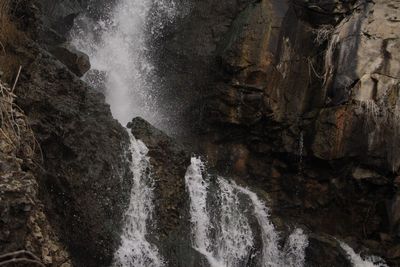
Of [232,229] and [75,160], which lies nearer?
[75,160]

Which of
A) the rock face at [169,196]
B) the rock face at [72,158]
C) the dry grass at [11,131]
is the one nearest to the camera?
the dry grass at [11,131]

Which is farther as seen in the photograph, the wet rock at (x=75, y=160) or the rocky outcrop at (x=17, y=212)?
the wet rock at (x=75, y=160)

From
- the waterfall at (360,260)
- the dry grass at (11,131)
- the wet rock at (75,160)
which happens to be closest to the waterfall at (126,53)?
the wet rock at (75,160)

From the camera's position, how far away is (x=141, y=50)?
13.6 m

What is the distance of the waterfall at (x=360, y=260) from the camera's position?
10117 millimetres

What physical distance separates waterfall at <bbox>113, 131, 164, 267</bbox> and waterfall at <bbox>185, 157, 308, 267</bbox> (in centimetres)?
117

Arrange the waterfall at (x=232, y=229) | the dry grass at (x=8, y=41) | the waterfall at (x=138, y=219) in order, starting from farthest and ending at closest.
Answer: the waterfall at (x=232, y=229) → the waterfall at (x=138, y=219) → the dry grass at (x=8, y=41)

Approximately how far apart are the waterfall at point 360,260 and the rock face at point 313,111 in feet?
0.88

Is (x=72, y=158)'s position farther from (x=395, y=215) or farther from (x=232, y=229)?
(x=395, y=215)

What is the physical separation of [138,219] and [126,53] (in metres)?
6.87

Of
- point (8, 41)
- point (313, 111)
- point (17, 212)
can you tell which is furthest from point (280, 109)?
point (17, 212)

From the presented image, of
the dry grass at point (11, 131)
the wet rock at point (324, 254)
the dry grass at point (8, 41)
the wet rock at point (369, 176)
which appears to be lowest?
the dry grass at point (11, 131)

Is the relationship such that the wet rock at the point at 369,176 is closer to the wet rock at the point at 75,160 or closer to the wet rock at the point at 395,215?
the wet rock at the point at 395,215

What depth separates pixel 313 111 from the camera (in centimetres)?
1139
